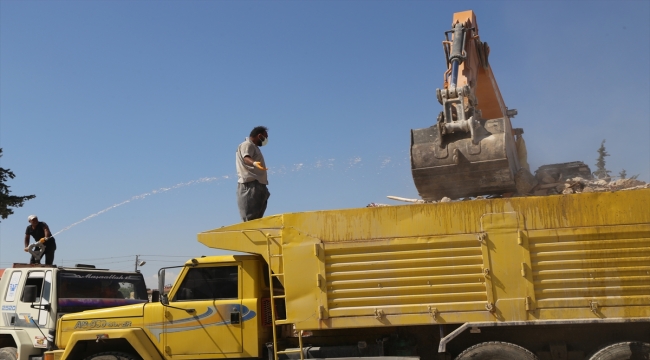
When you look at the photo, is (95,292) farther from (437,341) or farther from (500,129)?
(500,129)

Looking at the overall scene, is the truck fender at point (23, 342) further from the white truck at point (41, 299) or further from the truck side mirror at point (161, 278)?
the truck side mirror at point (161, 278)

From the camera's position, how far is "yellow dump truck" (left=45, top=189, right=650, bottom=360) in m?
6.50

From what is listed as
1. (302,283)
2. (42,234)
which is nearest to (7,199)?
(42,234)

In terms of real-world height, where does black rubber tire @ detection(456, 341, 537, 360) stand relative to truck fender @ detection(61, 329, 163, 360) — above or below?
below

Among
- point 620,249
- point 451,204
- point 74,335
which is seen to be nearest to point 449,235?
point 451,204

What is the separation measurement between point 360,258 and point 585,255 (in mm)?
2438

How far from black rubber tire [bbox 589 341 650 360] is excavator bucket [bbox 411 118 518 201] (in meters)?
2.70

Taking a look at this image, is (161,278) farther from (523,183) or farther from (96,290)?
(523,183)

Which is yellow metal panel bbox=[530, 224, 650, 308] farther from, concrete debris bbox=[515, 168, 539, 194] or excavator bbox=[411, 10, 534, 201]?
concrete debris bbox=[515, 168, 539, 194]

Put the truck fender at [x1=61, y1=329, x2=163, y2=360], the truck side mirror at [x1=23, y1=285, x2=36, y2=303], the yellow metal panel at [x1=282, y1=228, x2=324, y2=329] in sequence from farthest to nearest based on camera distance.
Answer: the truck side mirror at [x1=23, y1=285, x2=36, y2=303] → the truck fender at [x1=61, y1=329, x2=163, y2=360] → the yellow metal panel at [x1=282, y1=228, x2=324, y2=329]

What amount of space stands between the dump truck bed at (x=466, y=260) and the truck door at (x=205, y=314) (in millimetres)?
718

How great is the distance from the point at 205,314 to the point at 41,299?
3.66 metres

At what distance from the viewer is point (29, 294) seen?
378 inches

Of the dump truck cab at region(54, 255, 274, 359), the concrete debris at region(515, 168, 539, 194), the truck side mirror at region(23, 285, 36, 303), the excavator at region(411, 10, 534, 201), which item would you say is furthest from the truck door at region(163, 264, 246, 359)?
the concrete debris at region(515, 168, 539, 194)
